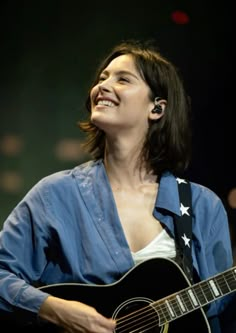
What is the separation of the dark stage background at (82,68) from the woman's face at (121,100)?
0.34m

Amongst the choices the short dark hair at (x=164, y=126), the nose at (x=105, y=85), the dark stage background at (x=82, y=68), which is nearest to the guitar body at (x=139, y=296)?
the short dark hair at (x=164, y=126)

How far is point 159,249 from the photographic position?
128 centimetres

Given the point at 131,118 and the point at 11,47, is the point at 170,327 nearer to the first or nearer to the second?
the point at 131,118

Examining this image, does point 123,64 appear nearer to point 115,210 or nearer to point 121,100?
point 121,100

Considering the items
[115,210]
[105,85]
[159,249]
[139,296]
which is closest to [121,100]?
[105,85]

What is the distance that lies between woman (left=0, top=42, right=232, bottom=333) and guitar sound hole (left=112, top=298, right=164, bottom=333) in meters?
0.02

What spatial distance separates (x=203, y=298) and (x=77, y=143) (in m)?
0.76

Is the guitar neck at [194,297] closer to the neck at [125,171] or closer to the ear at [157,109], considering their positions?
the neck at [125,171]

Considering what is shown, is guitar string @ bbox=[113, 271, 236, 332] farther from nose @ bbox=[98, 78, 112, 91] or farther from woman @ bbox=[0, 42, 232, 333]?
nose @ bbox=[98, 78, 112, 91]

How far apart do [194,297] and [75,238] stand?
314 mm

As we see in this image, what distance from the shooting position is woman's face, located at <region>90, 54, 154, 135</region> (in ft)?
4.46

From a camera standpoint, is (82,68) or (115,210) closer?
(115,210)

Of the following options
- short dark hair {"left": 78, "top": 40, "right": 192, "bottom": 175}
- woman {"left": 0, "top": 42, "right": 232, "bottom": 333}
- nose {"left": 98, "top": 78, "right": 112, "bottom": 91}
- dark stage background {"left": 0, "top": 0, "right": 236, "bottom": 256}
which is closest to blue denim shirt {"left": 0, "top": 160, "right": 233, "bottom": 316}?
woman {"left": 0, "top": 42, "right": 232, "bottom": 333}

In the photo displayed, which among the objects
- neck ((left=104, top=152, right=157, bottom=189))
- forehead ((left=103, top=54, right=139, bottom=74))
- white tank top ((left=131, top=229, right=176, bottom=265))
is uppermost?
forehead ((left=103, top=54, right=139, bottom=74))
